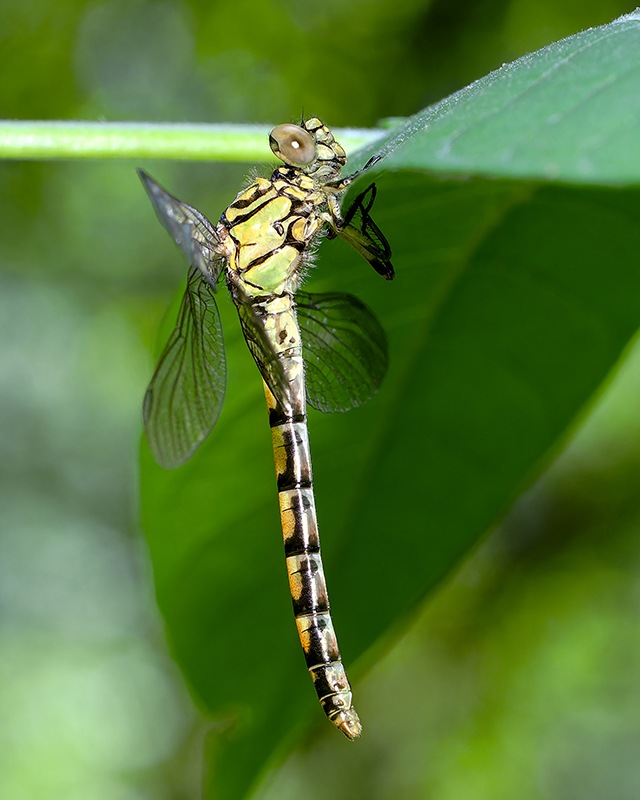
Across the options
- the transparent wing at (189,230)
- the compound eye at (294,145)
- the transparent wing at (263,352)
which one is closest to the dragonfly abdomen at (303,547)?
the transparent wing at (263,352)

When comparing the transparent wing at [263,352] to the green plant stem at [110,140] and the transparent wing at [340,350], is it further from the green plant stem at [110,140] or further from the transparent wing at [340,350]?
the green plant stem at [110,140]

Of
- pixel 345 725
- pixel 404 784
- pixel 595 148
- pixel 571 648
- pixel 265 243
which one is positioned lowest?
pixel 404 784

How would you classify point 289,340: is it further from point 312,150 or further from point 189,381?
point 312,150

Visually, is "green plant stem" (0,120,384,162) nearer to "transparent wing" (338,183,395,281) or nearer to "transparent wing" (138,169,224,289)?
"transparent wing" (138,169,224,289)

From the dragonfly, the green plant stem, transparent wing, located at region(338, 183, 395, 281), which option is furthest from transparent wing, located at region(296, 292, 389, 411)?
the green plant stem

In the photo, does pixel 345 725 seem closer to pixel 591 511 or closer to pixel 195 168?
pixel 591 511

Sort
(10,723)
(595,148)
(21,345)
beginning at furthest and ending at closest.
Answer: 1. (21,345)
2. (10,723)
3. (595,148)

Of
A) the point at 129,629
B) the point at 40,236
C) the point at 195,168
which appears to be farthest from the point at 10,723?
the point at 195,168
